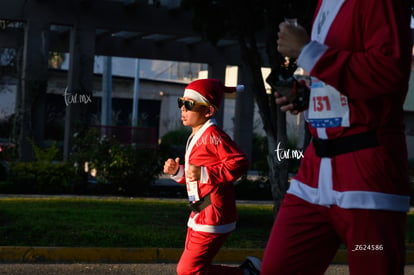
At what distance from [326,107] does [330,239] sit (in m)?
0.55

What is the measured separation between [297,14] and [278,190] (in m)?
2.51

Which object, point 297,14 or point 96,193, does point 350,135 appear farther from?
point 96,193

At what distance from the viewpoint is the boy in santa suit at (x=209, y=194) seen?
5.89 metres

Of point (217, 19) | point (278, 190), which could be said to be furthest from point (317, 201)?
point (217, 19)

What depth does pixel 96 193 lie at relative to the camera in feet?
60.0

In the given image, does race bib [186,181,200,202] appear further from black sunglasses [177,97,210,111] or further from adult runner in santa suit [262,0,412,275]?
adult runner in santa suit [262,0,412,275]

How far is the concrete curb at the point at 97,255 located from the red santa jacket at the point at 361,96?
21.4ft

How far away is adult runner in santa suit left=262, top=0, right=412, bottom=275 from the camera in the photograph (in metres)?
3.36

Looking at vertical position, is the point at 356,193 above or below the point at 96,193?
above

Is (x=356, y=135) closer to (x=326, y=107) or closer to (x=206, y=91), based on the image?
Answer: (x=326, y=107)

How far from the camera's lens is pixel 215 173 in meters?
5.99

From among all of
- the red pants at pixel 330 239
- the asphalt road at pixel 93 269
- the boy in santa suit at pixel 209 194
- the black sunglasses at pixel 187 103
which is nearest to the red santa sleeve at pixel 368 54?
the red pants at pixel 330 239

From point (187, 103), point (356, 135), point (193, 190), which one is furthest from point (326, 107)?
point (187, 103)

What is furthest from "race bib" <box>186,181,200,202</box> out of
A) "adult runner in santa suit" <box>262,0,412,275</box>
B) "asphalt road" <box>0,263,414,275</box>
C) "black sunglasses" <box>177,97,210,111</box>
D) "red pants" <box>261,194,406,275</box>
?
"asphalt road" <box>0,263,414,275</box>
